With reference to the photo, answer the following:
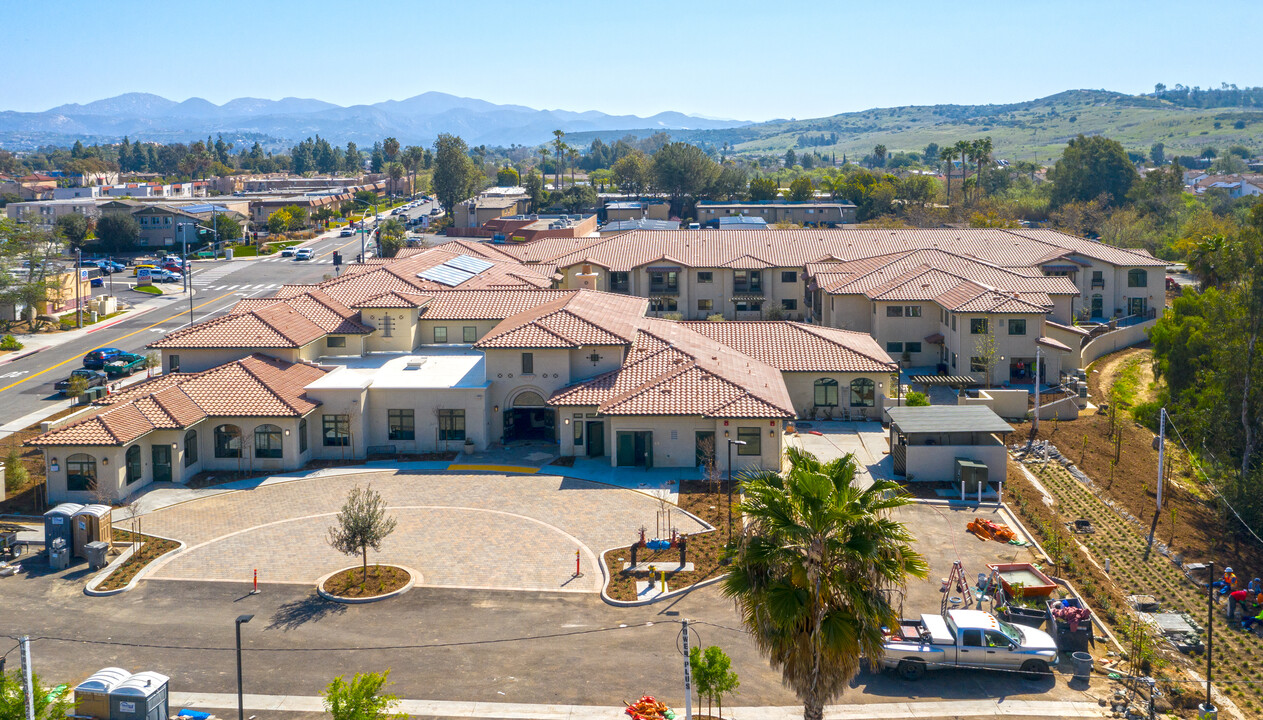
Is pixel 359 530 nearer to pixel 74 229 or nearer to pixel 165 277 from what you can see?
pixel 165 277

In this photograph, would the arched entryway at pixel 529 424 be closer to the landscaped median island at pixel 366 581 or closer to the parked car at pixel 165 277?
the landscaped median island at pixel 366 581

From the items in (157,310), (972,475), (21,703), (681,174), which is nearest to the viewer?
(21,703)

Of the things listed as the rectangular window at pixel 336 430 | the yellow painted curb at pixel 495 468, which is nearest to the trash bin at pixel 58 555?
the rectangular window at pixel 336 430

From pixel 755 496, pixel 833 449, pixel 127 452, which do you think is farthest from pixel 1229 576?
pixel 127 452

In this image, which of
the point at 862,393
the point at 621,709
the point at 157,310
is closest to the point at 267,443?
the point at 621,709

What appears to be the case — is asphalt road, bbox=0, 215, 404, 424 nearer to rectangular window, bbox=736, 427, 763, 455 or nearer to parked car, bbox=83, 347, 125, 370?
parked car, bbox=83, 347, 125, 370

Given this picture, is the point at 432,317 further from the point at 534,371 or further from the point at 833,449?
the point at 833,449

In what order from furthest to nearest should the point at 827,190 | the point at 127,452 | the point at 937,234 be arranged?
the point at 827,190, the point at 937,234, the point at 127,452
